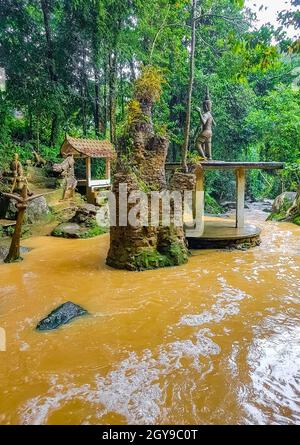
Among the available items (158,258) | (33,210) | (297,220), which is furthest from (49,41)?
(297,220)

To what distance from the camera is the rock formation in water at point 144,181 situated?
8125mm

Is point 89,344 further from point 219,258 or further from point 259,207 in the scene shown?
point 259,207

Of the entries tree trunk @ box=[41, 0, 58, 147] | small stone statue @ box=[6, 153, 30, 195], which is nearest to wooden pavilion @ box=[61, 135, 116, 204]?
small stone statue @ box=[6, 153, 30, 195]

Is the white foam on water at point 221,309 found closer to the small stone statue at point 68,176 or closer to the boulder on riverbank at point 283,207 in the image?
the small stone statue at point 68,176

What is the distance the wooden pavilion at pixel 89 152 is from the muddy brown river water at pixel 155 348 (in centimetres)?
766

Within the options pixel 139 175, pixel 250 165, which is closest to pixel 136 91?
pixel 139 175

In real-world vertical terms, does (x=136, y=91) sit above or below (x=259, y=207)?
above

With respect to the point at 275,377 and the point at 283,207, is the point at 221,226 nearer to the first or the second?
the point at 283,207

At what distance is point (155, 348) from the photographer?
14.7 ft

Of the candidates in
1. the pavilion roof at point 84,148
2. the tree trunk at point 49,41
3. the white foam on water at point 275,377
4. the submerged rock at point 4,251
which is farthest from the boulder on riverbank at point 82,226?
the white foam on water at point 275,377
